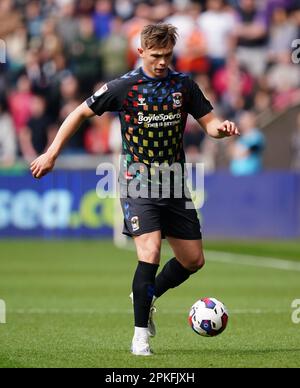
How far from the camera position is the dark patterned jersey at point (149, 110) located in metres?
8.13

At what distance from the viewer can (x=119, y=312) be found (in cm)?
1098

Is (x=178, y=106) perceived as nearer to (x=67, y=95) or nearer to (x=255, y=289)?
(x=255, y=289)

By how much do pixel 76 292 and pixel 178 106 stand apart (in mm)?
5221

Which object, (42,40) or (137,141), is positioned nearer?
(137,141)

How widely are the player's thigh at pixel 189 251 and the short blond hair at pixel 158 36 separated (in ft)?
4.98

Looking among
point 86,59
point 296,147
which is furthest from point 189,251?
point 86,59

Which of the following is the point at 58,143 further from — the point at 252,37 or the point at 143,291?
the point at 252,37

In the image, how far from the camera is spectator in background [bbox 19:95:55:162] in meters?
21.2

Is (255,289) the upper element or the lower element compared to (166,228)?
lower

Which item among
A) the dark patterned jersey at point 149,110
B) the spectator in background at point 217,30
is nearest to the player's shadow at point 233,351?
the dark patterned jersey at point 149,110

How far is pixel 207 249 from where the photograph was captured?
19.5 meters

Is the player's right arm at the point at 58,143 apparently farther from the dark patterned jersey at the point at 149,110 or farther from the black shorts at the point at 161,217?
the black shorts at the point at 161,217
